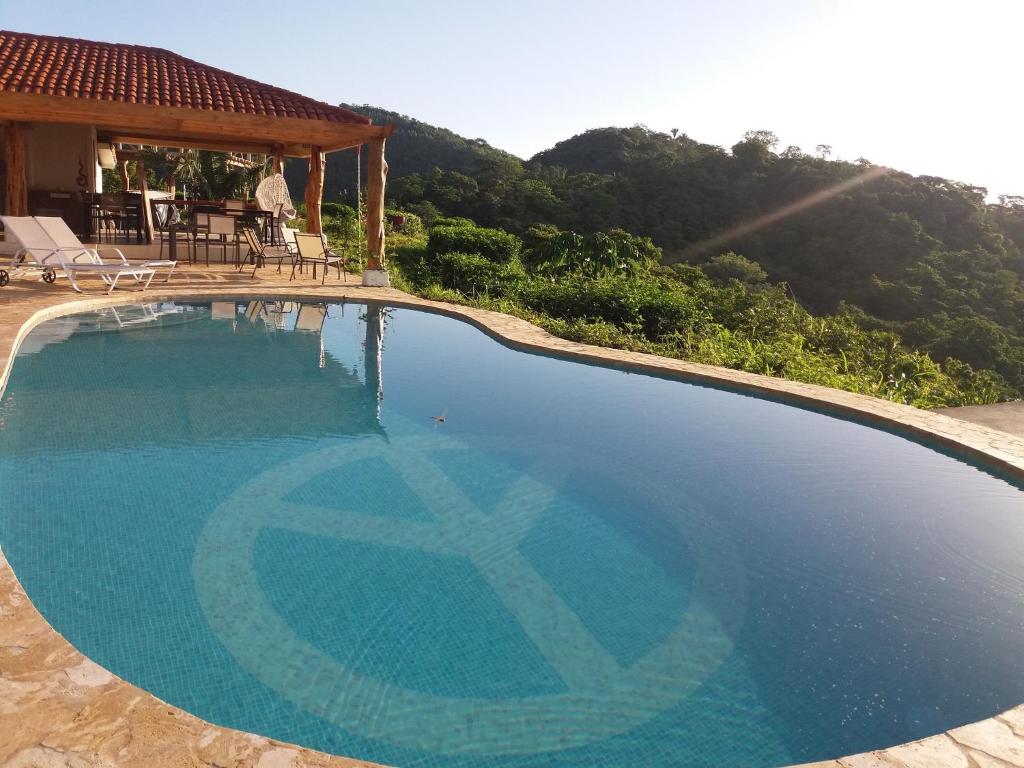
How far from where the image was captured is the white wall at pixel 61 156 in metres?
14.3

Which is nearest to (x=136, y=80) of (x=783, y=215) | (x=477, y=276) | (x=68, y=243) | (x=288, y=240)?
(x=288, y=240)

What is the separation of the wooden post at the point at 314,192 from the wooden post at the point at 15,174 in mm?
4875

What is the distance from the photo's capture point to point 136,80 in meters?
12.0

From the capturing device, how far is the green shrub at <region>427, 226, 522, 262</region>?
15.0 m

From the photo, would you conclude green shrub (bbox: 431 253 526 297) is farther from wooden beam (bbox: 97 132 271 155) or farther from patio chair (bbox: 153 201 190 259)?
wooden beam (bbox: 97 132 271 155)

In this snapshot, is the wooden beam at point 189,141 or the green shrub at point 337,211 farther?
the green shrub at point 337,211

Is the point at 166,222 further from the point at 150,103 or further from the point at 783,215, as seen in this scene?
the point at 783,215

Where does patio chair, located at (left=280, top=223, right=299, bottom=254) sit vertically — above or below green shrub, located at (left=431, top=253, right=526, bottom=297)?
above

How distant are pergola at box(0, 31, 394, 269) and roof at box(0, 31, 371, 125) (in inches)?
0.7

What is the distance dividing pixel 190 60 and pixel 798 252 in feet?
78.1

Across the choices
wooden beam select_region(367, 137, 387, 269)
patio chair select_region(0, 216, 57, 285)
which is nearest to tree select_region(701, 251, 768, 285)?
wooden beam select_region(367, 137, 387, 269)

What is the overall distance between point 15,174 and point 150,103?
3.43 m

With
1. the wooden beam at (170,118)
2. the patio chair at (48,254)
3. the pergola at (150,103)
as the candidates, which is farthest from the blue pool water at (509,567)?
the pergola at (150,103)

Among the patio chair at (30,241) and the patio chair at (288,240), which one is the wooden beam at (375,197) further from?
the patio chair at (30,241)
